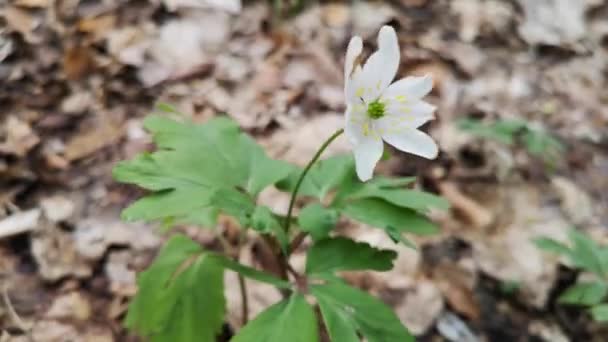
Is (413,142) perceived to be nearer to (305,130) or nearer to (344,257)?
(344,257)

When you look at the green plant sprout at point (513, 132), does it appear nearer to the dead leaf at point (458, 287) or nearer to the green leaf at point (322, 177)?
the dead leaf at point (458, 287)

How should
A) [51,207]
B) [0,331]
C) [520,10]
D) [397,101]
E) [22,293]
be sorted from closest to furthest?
[397,101] → [0,331] → [22,293] → [51,207] → [520,10]

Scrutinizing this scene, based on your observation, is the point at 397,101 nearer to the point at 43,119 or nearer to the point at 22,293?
the point at 22,293

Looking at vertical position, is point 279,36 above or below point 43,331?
above

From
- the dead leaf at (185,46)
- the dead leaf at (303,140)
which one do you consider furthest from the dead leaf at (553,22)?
the dead leaf at (185,46)

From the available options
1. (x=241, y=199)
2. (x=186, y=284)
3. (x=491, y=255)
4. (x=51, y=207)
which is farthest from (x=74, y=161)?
(x=491, y=255)

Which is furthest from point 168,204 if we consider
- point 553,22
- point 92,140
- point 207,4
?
point 553,22

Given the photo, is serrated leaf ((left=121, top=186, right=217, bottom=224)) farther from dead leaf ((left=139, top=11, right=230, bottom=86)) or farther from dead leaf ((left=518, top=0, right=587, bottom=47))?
dead leaf ((left=518, top=0, right=587, bottom=47))
